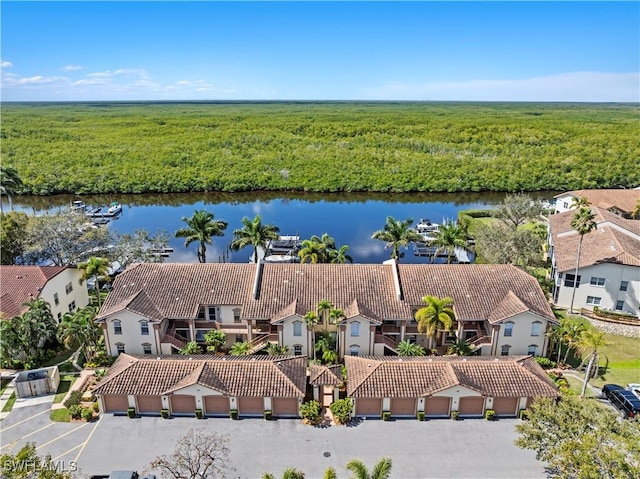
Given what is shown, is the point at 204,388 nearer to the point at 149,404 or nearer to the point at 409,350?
the point at 149,404

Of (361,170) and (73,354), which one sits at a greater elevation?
(361,170)

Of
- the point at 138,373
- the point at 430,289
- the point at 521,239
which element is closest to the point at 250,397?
the point at 138,373

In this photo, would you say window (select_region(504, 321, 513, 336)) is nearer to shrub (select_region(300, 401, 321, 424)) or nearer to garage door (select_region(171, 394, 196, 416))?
shrub (select_region(300, 401, 321, 424))

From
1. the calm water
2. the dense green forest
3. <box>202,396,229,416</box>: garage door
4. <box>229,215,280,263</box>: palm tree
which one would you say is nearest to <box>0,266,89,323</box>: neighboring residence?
<box>229,215,280,263</box>: palm tree

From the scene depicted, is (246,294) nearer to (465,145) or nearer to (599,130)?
(465,145)

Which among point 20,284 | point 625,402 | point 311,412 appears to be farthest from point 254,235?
point 625,402

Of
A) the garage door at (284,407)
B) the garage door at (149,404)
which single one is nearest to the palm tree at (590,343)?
the garage door at (284,407)

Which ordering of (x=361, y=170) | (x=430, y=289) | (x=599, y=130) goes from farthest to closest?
(x=599, y=130) → (x=361, y=170) → (x=430, y=289)

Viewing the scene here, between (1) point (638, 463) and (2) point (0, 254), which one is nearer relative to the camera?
(1) point (638, 463)
